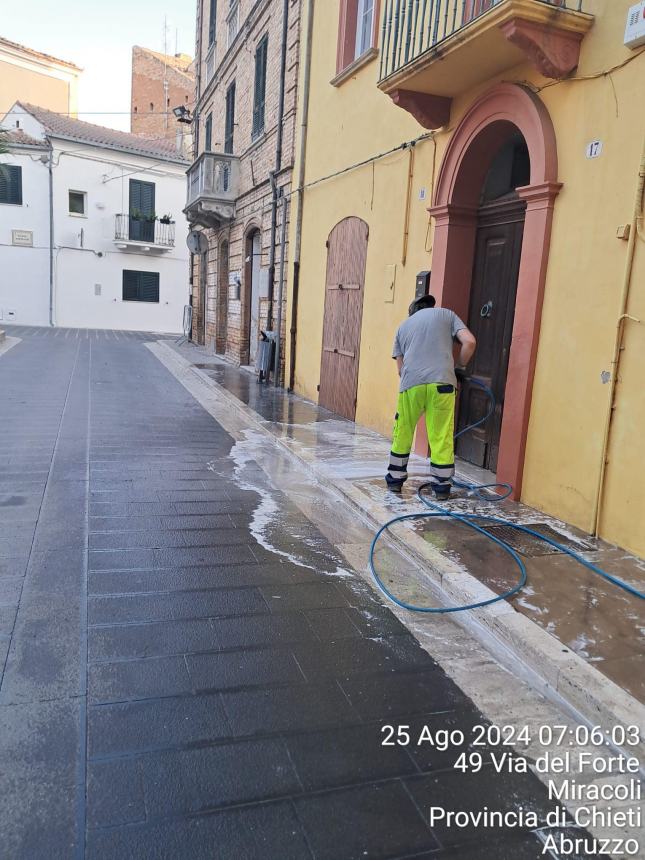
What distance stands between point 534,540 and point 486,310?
271 centimetres

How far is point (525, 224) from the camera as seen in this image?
17.8 ft

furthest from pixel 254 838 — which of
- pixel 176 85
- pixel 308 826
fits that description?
pixel 176 85

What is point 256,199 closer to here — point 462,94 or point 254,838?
point 462,94

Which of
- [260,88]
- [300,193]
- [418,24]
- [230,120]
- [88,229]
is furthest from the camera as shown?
[88,229]

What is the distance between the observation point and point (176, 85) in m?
38.8

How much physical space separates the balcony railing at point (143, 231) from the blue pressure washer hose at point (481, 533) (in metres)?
27.3

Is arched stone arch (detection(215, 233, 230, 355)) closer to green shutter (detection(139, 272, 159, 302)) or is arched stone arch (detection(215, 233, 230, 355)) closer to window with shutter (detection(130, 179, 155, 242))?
green shutter (detection(139, 272, 159, 302))

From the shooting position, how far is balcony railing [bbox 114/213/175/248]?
3033 cm

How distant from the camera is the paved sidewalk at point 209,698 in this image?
Result: 2.12 m

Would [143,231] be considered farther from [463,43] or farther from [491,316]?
[463,43]

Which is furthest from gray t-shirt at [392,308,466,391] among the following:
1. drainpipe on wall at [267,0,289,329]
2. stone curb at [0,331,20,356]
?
stone curb at [0,331,20,356]

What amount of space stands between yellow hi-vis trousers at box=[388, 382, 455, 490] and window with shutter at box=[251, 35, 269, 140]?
1032 cm

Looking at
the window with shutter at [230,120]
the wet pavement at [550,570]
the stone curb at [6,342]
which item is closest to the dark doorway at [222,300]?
the window with shutter at [230,120]

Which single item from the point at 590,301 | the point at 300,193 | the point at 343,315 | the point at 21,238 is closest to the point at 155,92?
the point at 21,238
